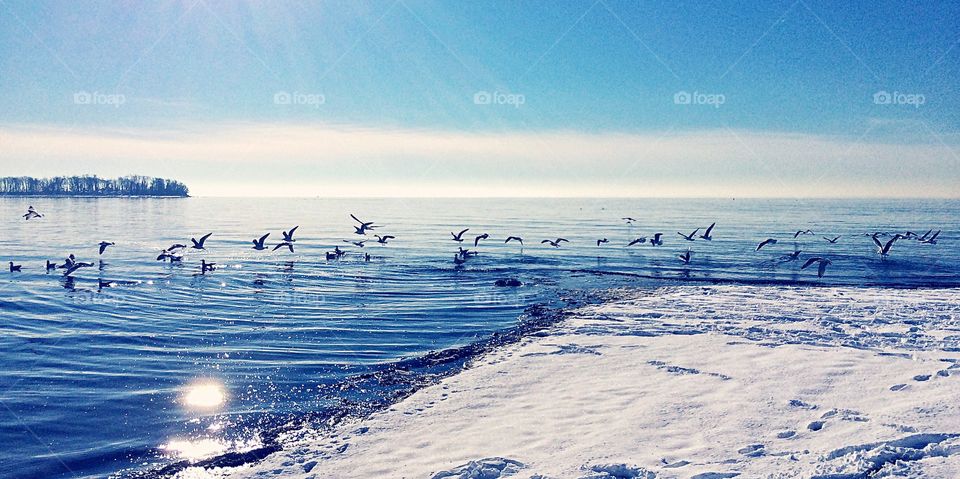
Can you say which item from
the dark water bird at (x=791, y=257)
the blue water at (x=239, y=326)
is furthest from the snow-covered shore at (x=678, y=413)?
the dark water bird at (x=791, y=257)

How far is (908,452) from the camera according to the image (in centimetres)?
759

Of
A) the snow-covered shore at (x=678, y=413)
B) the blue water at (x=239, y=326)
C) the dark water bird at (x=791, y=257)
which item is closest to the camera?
the snow-covered shore at (x=678, y=413)

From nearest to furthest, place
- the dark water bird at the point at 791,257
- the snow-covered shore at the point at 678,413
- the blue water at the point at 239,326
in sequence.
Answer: the snow-covered shore at the point at 678,413 → the blue water at the point at 239,326 → the dark water bird at the point at 791,257

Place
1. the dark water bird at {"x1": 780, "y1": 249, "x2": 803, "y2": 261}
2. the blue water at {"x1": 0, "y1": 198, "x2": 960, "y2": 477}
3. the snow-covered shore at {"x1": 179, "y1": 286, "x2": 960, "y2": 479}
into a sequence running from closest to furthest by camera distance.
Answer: the snow-covered shore at {"x1": 179, "y1": 286, "x2": 960, "y2": 479} → the blue water at {"x1": 0, "y1": 198, "x2": 960, "y2": 477} → the dark water bird at {"x1": 780, "y1": 249, "x2": 803, "y2": 261}

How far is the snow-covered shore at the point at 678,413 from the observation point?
7926mm

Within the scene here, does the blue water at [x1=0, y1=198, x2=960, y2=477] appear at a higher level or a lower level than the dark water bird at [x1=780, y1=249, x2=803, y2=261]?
lower

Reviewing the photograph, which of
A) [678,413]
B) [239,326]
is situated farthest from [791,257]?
[239,326]

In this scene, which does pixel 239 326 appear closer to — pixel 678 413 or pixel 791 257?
pixel 678 413

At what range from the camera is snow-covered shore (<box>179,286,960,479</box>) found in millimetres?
7926

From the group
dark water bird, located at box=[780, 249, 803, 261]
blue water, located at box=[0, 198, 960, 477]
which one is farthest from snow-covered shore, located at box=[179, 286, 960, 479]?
dark water bird, located at box=[780, 249, 803, 261]

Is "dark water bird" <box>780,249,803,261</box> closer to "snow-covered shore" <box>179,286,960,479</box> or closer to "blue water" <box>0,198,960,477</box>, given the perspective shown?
"blue water" <box>0,198,960,477</box>

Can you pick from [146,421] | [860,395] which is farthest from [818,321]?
[146,421]

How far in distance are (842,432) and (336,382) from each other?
9758 mm

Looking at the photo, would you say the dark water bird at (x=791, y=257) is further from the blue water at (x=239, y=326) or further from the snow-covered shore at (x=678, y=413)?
the snow-covered shore at (x=678, y=413)
